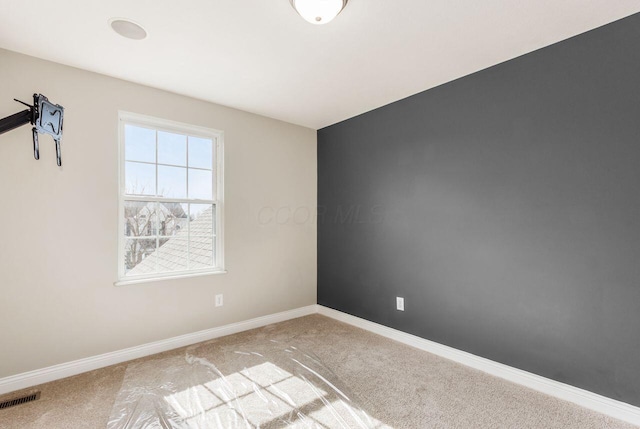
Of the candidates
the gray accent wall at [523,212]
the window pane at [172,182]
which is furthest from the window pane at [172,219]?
the gray accent wall at [523,212]

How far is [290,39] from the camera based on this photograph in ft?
7.05

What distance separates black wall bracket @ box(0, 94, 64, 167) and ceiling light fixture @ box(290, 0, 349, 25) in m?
1.74

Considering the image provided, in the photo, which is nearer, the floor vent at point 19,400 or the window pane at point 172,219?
the floor vent at point 19,400

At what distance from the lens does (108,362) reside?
103 inches

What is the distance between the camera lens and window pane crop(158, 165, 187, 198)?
3.01 metres

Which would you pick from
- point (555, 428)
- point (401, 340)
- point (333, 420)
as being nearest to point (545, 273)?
point (555, 428)

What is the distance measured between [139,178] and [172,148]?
0.43 meters

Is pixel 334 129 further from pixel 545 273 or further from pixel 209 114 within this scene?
pixel 545 273

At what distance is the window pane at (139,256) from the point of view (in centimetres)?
282

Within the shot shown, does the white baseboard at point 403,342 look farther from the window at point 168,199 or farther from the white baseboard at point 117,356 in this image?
the window at point 168,199

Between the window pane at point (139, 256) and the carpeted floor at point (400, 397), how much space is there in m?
0.78

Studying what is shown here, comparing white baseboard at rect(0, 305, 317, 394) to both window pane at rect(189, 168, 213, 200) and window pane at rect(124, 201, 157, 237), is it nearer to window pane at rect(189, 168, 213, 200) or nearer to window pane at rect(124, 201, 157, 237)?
window pane at rect(124, 201, 157, 237)

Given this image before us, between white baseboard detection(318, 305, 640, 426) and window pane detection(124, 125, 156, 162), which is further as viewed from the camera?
window pane detection(124, 125, 156, 162)

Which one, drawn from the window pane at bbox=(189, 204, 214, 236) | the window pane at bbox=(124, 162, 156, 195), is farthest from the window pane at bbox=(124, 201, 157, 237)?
the window pane at bbox=(189, 204, 214, 236)
